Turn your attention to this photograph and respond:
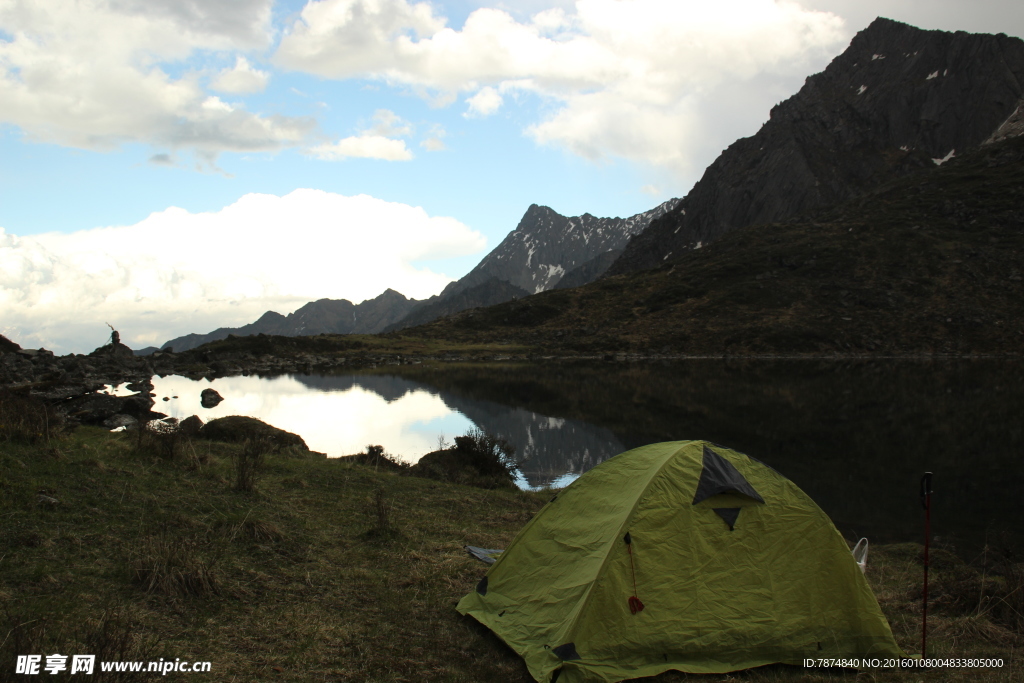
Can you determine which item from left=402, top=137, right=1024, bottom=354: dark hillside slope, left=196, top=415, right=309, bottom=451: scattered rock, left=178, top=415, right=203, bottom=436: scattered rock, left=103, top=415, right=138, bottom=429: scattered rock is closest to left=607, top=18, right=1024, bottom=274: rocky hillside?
left=402, top=137, right=1024, bottom=354: dark hillside slope

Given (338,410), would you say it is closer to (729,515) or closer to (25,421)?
(25,421)

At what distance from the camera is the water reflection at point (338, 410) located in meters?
28.2

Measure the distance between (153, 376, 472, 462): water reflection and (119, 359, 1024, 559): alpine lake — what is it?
119 millimetres

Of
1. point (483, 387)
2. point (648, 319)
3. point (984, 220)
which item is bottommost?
point (483, 387)

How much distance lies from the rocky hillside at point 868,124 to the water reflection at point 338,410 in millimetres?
135909

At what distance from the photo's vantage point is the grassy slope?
5945 millimetres

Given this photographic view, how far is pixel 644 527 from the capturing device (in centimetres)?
736

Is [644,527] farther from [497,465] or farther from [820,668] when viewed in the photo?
[497,465]

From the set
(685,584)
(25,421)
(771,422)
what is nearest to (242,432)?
(25,421)

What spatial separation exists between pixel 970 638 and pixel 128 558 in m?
10.7

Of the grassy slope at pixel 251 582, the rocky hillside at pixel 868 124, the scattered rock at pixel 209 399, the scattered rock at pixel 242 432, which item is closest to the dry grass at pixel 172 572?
the grassy slope at pixel 251 582

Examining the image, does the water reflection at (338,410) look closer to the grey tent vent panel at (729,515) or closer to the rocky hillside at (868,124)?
the grey tent vent panel at (729,515)

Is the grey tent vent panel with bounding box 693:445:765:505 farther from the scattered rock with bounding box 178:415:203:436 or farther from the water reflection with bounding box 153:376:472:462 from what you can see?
the scattered rock with bounding box 178:415:203:436

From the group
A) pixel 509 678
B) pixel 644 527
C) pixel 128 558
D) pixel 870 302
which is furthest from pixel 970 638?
pixel 870 302
